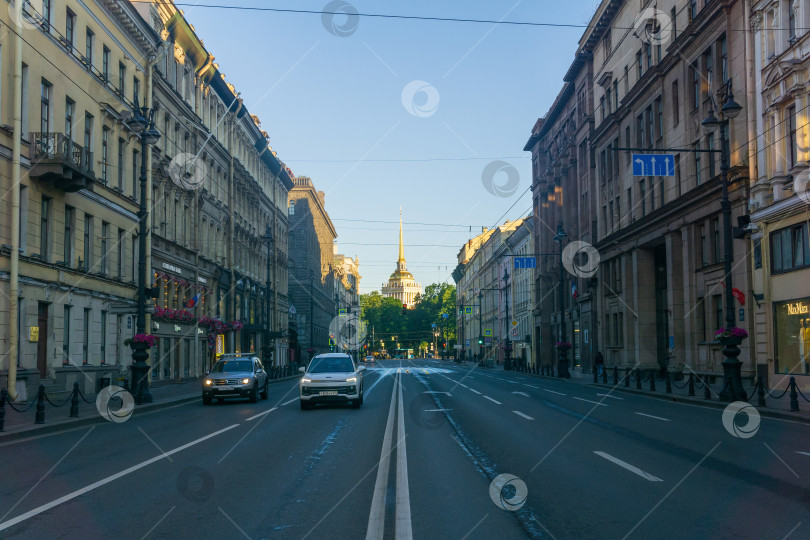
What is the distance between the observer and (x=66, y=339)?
2839 centimetres

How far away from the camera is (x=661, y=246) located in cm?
4634

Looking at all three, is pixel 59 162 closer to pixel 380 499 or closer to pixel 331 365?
pixel 331 365

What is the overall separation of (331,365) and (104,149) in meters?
16.4

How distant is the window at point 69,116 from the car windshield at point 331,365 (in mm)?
13307

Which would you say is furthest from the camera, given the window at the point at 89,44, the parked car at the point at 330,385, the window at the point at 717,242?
the window at the point at 717,242

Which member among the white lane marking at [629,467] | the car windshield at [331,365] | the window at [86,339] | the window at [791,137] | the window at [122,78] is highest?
the window at [122,78]

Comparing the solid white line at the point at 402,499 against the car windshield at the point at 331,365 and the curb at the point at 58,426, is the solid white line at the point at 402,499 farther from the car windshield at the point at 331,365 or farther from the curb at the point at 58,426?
the car windshield at the point at 331,365

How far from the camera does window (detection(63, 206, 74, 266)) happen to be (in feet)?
94.1

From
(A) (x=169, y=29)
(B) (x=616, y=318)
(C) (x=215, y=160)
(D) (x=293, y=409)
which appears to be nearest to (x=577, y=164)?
(B) (x=616, y=318)

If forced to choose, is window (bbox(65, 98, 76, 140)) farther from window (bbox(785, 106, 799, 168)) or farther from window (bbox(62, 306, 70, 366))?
window (bbox(785, 106, 799, 168))

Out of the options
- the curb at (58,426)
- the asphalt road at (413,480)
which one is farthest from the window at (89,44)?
the asphalt road at (413,480)

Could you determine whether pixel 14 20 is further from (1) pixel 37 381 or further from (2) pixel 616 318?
(2) pixel 616 318

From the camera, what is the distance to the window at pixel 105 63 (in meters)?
32.5

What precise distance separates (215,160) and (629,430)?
41.4 meters
